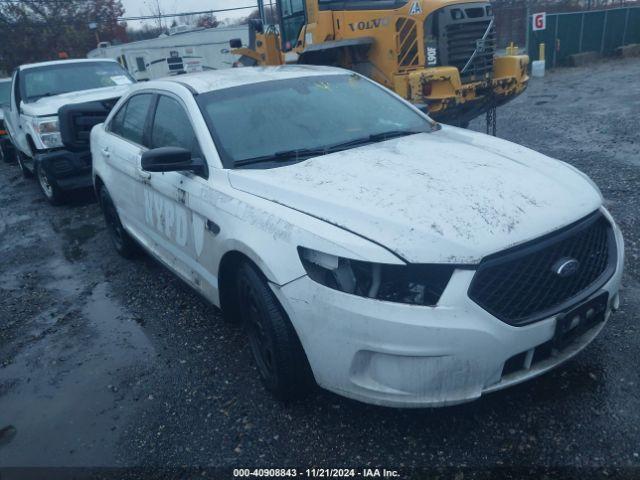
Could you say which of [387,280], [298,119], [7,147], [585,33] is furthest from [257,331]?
[585,33]

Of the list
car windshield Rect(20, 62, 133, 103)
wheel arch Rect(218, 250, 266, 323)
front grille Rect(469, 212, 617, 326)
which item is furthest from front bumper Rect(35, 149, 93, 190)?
front grille Rect(469, 212, 617, 326)

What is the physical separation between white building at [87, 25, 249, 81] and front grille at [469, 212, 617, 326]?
21719mm

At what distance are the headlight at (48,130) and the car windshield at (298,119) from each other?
14.7 feet

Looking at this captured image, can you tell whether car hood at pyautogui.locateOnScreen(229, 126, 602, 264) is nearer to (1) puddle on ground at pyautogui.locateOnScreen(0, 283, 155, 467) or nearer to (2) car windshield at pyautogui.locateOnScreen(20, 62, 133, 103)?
(1) puddle on ground at pyautogui.locateOnScreen(0, 283, 155, 467)

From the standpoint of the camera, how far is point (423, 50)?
7.61 meters

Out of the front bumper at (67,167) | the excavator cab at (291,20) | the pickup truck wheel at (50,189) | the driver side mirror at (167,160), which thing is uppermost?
the excavator cab at (291,20)

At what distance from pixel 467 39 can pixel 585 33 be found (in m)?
15.3

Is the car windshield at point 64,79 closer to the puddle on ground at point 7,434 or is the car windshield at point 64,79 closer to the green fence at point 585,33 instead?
the puddle on ground at point 7,434

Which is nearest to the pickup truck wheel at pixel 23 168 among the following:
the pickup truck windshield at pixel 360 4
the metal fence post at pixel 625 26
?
the pickup truck windshield at pixel 360 4

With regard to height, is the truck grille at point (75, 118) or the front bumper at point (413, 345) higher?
the truck grille at point (75, 118)

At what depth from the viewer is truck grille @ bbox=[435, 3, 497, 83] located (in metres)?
7.77

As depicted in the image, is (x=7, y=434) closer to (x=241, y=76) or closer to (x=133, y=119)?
(x=133, y=119)

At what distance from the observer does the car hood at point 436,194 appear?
2256mm

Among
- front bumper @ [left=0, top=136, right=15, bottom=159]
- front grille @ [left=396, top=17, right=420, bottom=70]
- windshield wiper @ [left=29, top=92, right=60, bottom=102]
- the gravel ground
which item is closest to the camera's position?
the gravel ground
